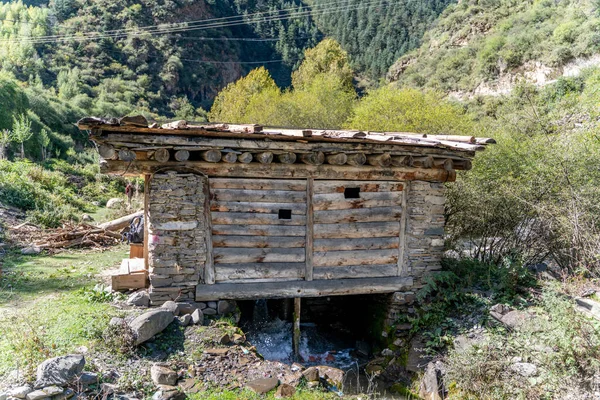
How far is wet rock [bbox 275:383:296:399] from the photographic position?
16.9ft

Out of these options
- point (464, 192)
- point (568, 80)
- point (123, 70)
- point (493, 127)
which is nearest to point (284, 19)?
point (123, 70)

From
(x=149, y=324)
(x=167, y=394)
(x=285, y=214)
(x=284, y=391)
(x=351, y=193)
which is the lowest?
(x=284, y=391)

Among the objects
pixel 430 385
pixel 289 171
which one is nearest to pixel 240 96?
pixel 289 171

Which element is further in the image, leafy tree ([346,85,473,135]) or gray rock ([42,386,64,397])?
leafy tree ([346,85,473,135])

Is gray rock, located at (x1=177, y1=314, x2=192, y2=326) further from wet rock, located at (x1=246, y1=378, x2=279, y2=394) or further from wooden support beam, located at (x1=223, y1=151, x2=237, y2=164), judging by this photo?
wooden support beam, located at (x1=223, y1=151, x2=237, y2=164)

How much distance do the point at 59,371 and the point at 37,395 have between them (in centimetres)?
29

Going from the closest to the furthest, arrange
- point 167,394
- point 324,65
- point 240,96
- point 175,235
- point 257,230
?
1. point 167,394
2. point 175,235
3. point 257,230
4. point 240,96
5. point 324,65

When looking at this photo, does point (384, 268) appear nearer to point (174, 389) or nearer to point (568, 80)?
point (174, 389)

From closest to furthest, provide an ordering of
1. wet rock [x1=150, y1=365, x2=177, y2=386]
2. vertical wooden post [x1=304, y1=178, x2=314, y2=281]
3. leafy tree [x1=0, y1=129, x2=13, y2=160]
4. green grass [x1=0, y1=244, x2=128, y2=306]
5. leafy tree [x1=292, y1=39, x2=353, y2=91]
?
wet rock [x1=150, y1=365, x2=177, y2=386] < vertical wooden post [x1=304, y1=178, x2=314, y2=281] < green grass [x1=0, y1=244, x2=128, y2=306] < leafy tree [x1=0, y1=129, x2=13, y2=160] < leafy tree [x1=292, y1=39, x2=353, y2=91]

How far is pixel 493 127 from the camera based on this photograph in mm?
12539

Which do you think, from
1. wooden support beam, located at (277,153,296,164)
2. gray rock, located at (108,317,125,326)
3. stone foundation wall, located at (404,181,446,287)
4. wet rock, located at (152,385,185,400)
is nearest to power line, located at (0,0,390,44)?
wooden support beam, located at (277,153,296,164)

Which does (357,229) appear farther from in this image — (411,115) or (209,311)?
(411,115)

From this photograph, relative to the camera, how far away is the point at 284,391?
17.1 feet

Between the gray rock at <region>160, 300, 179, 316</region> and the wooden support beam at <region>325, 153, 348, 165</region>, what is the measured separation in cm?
343
